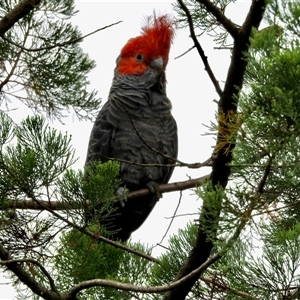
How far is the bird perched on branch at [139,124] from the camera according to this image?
15.5ft

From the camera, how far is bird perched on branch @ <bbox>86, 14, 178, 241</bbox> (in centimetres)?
471

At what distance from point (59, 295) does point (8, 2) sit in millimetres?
1936

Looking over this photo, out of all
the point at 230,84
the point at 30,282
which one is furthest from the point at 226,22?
the point at 30,282

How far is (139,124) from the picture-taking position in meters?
4.84

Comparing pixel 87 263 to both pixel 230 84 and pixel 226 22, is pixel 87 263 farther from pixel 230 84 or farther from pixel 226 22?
pixel 226 22

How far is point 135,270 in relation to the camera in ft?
11.0

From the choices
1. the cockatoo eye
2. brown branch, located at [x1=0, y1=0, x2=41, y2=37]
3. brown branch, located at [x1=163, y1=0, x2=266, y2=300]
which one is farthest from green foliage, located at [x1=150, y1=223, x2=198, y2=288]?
the cockatoo eye

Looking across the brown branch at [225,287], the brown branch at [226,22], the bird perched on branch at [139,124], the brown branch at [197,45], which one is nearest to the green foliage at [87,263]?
the brown branch at [225,287]

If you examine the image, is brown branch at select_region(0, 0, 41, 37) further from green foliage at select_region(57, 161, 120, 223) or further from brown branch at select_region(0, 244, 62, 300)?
brown branch at select_region(0, 244, 62, 300)

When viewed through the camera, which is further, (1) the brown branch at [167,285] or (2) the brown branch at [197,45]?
(2) the brown branch at [197,45]

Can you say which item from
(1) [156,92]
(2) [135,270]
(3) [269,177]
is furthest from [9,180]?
(1) [156,92]

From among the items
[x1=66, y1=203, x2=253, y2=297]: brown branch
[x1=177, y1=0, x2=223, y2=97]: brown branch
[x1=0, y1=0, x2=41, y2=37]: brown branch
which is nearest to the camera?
[x1=66, y1=203, x2=253, y2=297]: brown branch

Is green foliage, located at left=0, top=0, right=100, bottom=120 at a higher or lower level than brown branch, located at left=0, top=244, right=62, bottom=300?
higher

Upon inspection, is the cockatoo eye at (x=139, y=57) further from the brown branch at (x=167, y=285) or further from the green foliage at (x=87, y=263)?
the brown branch at (x=167, y=285)
